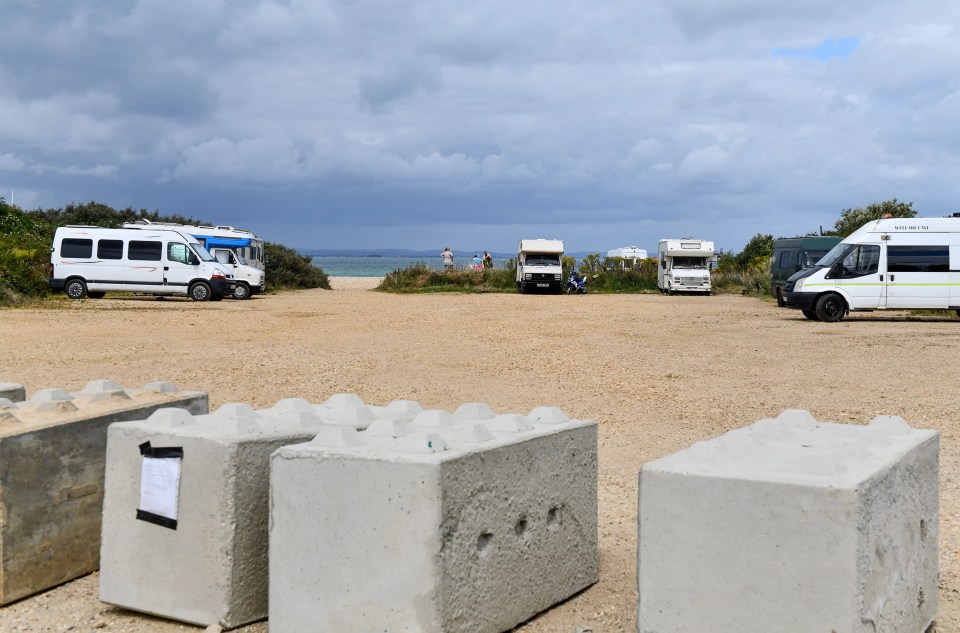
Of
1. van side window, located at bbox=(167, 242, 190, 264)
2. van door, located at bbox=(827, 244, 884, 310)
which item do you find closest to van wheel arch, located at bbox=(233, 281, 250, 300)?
van side window, located at bbox=(167, 242, 190, 264)

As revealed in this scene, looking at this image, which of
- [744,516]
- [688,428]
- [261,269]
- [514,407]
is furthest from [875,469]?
[261,269]

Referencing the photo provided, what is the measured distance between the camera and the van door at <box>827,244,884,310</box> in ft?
70.7

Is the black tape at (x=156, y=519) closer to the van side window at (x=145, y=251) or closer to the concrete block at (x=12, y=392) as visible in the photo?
the concrete block at (x=12, y=392)

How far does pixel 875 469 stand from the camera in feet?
10.0

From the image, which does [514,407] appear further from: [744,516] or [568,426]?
[744,516]

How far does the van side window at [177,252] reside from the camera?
2911 cm

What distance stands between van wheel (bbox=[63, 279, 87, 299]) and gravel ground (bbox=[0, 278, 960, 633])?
20.0ft

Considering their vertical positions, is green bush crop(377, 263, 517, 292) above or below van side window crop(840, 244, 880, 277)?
below

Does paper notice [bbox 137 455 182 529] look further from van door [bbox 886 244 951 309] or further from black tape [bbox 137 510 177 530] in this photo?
van door [bbox 886 244 951 309]

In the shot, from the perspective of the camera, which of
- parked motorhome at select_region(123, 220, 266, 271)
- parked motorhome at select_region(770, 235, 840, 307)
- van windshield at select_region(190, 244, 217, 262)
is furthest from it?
parked motorhome at select_region(123, 220, 266, 271)

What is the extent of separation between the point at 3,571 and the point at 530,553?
224cm

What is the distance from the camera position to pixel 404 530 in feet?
10.8

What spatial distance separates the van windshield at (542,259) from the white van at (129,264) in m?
14.8

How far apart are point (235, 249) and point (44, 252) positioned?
6414 millimetres
